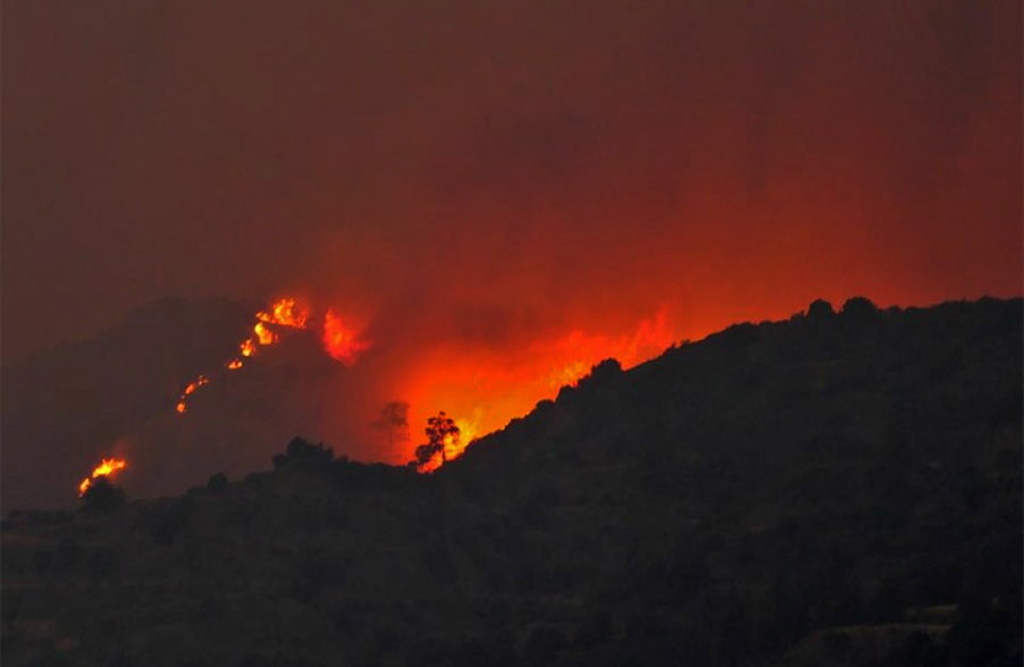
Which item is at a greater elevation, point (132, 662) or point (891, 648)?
point (132, 662)

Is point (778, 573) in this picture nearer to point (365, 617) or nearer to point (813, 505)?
point (813, 505)

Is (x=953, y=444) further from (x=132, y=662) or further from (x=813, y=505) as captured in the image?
(x=132, y=662)

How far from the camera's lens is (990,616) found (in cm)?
15738

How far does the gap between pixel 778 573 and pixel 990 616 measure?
28.5 meters

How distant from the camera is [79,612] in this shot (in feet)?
648

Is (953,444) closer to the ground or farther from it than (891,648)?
Result: farther from it

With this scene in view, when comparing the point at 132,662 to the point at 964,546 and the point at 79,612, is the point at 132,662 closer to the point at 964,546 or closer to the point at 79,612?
the point at 79,612

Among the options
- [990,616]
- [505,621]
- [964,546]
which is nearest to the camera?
[990,616]

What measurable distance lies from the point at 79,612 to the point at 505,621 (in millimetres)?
33392

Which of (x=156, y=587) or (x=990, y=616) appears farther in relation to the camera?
(x=156, y=587)

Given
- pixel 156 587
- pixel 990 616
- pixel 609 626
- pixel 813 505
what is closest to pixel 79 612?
pixel 156 587

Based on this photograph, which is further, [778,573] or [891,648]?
[778,573]

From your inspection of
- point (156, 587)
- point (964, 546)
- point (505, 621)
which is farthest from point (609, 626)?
point (156, 587)

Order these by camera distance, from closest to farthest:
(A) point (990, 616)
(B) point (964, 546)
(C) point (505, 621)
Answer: (A) point (990, 616), (B) point (964, 546), (C) point (505, 621)
